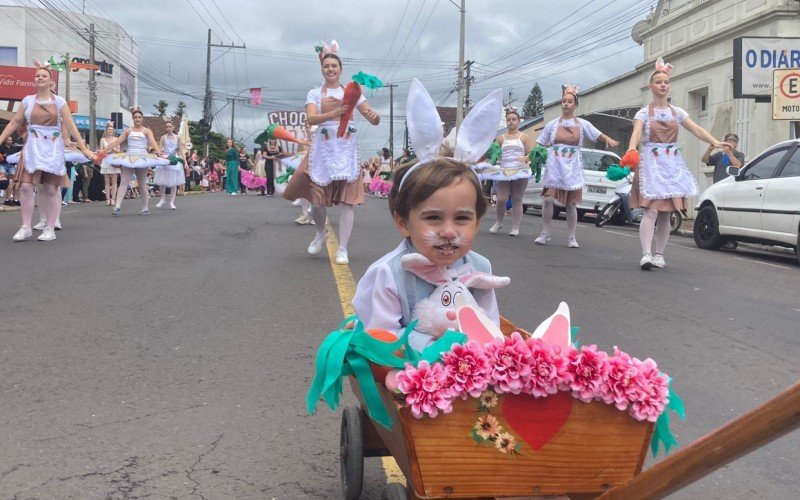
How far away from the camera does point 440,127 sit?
300cm

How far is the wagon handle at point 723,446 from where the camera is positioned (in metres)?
1.21

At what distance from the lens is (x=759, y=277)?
9102 mm

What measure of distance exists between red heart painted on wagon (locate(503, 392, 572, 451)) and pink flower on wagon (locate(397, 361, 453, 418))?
0.18m

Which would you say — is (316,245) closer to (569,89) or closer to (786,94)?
(569,89)

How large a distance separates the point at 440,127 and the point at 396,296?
0.68m

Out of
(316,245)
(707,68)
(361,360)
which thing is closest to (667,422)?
(361,360)

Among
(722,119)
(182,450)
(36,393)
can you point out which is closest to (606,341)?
(182,450)

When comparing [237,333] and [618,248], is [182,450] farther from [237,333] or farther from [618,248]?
[618,248]

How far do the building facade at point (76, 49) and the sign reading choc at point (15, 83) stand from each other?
1078 centimetres

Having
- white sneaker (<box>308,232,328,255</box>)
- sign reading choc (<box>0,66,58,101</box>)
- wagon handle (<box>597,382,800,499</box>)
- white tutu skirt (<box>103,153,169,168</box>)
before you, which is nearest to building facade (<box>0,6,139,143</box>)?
sign reading choc (<box>0,66,58,101</box>)

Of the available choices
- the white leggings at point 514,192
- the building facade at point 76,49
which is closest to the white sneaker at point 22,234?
the white leggings at point 514,192

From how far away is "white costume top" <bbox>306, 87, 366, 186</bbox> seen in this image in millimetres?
8312

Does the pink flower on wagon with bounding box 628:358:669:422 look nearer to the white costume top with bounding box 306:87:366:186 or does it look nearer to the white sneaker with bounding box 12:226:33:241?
the white costume top with bounding box 306:87:366:186

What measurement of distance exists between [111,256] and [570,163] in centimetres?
627
